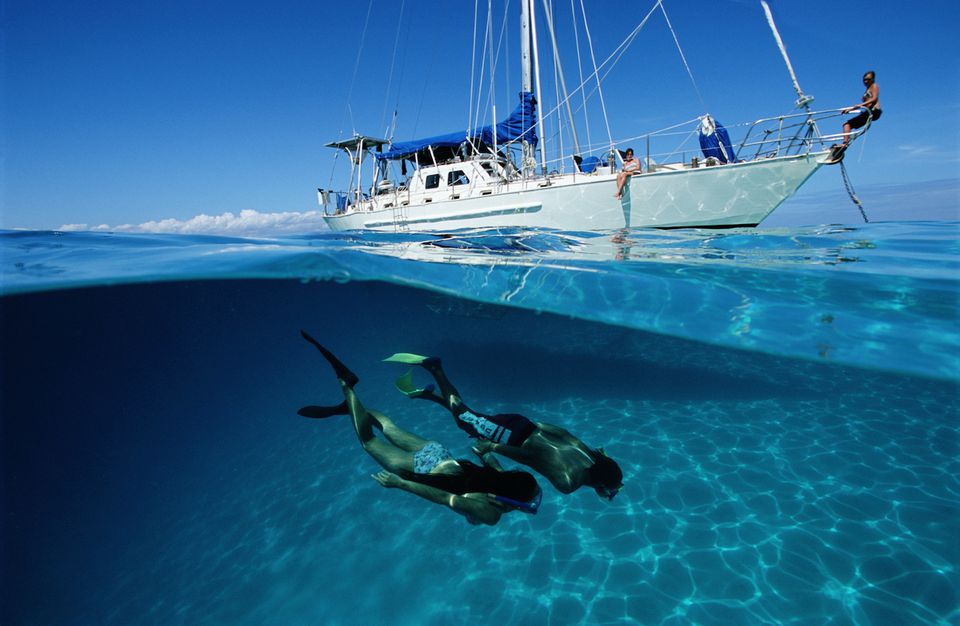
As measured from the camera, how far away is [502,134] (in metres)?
17.3

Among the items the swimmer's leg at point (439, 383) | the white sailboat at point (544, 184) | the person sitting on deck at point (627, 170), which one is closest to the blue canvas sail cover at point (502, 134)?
the white sailboat at point (544, 184)

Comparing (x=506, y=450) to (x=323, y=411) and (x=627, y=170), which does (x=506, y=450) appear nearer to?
(x=323, y=411)

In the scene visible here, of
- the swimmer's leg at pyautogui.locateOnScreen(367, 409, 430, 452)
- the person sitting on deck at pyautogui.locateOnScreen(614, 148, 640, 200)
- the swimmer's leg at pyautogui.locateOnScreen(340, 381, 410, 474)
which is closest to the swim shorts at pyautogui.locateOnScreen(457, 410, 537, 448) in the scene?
the swimmer's leg at pyautogui.locateOnScreen(367, 409, 430, 452)

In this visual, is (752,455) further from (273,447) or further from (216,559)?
(273,447)

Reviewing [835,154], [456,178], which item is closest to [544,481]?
[835,154]

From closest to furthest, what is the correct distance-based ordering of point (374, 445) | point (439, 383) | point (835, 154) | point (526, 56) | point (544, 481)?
point (374, 445) < point (439, 383) < point (544, 481) < point (835, 154) < point (526, 56)

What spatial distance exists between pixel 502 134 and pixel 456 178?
2842 millimetres

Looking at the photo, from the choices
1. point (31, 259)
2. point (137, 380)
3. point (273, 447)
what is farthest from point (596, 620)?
point (137, 380)

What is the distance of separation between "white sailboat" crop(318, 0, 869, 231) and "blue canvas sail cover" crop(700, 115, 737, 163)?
0.10ft

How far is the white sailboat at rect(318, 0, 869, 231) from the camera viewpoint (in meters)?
11.8

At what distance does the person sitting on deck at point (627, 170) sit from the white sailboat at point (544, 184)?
0.68ft

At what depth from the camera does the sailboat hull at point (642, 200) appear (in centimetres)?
1176

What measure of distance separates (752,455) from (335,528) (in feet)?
A: 25.5

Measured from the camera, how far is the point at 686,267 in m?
7.45
